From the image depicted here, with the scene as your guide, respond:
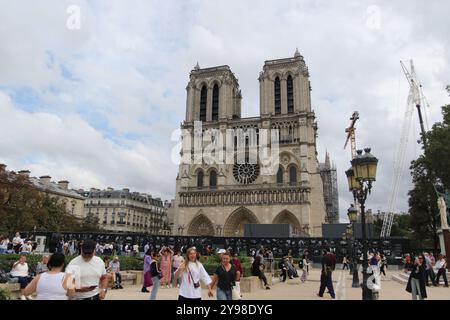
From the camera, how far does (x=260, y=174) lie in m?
49.9

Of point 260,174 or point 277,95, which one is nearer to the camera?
point 260,174

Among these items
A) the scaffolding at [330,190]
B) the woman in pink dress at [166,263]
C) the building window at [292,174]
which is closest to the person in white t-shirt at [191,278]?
the woman in pink dress at [166,263]

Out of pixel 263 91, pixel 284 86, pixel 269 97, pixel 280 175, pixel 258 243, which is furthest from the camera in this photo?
pixel 263 91

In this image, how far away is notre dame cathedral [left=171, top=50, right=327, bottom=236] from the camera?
46.4m

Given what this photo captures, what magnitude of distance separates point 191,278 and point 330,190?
76.6 m

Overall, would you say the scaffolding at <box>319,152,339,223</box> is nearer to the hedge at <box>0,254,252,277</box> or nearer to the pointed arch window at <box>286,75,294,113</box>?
the pointed arch window at <box>286,75,294,113</box>

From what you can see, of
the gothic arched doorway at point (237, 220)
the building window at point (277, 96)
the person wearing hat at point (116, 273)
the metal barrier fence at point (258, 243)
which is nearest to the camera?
the person wearing hat at point (116, 273)

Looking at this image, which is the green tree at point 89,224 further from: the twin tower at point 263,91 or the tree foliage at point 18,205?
the twin tower at point 263,91

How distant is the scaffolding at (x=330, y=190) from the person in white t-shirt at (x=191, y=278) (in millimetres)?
69744

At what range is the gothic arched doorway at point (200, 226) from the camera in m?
49.7

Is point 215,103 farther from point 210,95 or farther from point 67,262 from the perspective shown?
point 67,262

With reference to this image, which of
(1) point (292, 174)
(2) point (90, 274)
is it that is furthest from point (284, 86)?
(2) point (90, 274)

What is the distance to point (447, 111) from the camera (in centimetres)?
2477
